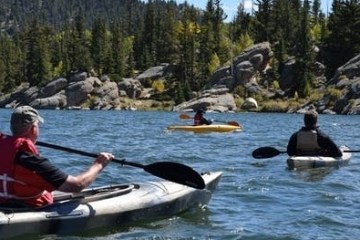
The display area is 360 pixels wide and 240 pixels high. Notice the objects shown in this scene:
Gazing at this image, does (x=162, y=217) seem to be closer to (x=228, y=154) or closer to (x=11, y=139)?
(x=11, y=139)

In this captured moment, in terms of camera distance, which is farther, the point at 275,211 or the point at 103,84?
the point at 103,84

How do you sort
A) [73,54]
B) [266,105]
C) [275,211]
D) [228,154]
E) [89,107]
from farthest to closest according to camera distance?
[73,54] < [89,107] < [266,105] < [228,154] < [275,211]

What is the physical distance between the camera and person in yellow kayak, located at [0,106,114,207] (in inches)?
284

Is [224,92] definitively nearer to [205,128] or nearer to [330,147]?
[205,128]

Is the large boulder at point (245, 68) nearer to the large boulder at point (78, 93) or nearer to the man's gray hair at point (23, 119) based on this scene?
the large boulder at point (78, 93)

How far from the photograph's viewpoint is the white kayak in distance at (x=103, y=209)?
763 centimetres

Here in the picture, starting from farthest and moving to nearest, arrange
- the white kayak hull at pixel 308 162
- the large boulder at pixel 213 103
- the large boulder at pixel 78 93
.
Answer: the large boulder at pixel 78 93 → the large boulder at pixel 213 103 → the white kayak hull at pixel 308 162

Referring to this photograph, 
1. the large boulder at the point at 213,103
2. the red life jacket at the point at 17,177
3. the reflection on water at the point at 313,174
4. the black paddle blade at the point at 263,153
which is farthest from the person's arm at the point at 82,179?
the large boulder at the point at 213,103

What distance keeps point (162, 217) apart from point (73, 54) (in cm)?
9777

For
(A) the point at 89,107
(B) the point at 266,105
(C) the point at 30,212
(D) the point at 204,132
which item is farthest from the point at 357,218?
(A) the point at 89,107

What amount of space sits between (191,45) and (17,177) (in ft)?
303

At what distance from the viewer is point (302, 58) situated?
82188mm

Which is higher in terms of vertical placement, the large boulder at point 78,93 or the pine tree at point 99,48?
the pine tree at point 99,48

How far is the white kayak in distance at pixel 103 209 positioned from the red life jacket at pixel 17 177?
5.9 inches
